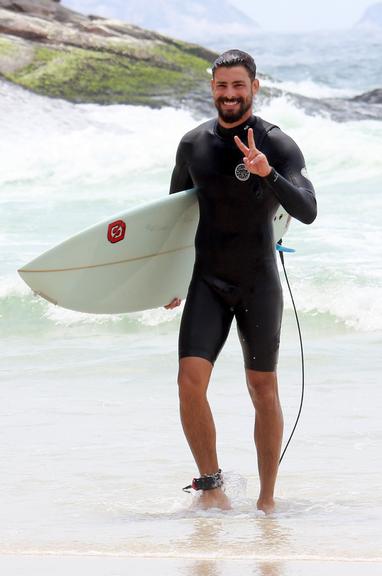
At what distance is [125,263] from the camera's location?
15.5 feet

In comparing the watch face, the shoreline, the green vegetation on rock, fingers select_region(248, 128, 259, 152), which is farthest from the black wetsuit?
the green vegetation on rock

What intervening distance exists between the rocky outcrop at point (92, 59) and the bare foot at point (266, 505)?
803 inches

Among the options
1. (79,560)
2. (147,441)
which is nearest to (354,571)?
(79,560)

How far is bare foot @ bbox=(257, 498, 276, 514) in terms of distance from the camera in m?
4.17

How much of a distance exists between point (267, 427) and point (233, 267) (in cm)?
56

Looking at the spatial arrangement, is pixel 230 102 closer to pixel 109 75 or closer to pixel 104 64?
pixel 109 75

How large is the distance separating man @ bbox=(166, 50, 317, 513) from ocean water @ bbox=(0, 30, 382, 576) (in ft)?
0.84

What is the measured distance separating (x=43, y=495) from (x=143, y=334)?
412cm

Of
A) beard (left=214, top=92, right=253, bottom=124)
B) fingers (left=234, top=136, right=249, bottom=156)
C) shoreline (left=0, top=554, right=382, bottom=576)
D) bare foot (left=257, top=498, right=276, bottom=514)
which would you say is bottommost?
bare foot (left=257, top=498, right=276, bottom=514)

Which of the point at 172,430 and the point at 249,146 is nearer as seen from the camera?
the point at 249,146

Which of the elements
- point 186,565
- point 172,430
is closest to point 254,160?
point 186,565

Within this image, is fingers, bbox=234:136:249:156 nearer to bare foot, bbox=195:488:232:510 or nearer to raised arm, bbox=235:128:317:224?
raised arm, bbox=235:128:317:224

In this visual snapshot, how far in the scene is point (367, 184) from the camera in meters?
15.9

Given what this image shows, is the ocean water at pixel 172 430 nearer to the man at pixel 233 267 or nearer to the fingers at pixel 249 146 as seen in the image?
the man at pixel 233 267
